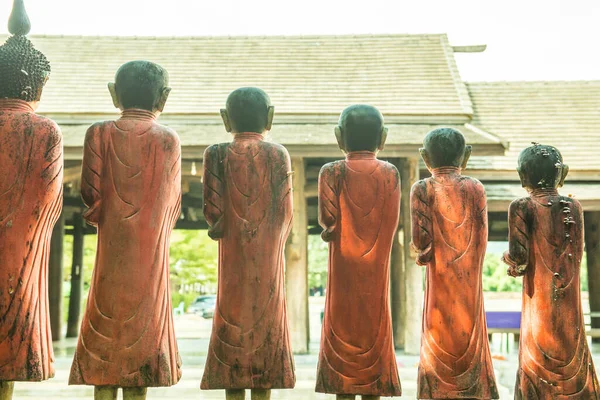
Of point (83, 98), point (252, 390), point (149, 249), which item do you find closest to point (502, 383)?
point (252, 390)

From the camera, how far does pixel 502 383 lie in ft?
22.3

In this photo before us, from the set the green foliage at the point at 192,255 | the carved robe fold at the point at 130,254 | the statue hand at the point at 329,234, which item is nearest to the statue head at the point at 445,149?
the statue hand at the point at 329,234

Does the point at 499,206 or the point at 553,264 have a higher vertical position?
the point at 499,206

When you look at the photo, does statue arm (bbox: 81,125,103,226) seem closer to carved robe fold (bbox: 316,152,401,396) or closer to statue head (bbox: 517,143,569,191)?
carved robe fold (bbox: 316,152,401,396)

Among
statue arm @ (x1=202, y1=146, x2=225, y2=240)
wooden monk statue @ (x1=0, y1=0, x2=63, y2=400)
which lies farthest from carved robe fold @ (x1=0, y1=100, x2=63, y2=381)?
statue arm @ (x1=202, y1=146, x2=225, y2=240)

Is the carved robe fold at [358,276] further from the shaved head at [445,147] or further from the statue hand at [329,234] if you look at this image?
the shaved head at [445,147]

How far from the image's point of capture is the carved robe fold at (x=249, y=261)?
2.97 m

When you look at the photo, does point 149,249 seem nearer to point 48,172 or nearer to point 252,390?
point 48,172

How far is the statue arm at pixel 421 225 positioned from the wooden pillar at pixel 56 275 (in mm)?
8346

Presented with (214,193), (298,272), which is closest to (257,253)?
(214,193)

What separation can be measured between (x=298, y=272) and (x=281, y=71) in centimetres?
330

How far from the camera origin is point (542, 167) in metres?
3.47

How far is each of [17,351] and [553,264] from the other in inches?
106

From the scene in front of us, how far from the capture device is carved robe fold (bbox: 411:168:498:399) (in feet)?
10.6
